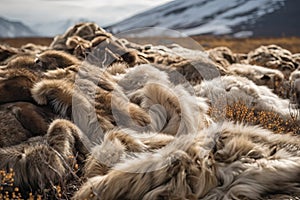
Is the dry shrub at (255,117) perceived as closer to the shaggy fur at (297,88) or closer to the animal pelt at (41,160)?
the shaggy fur at (297,88)

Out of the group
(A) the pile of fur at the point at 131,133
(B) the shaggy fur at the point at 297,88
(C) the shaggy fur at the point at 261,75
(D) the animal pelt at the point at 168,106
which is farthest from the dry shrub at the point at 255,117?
(C) the shaggy fur at the point at 261,75

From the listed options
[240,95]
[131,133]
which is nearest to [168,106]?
[131,133]

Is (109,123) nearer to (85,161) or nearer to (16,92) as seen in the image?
(85,161)

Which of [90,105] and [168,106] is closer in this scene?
[90,105]

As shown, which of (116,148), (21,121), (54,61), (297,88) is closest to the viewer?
(116,148)

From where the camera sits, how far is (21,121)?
5016 mm

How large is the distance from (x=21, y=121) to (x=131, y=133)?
1.27 metres

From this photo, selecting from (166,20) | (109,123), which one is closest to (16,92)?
(109,123)

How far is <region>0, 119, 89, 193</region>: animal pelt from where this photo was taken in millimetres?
4285

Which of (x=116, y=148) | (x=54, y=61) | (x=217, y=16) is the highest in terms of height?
(x=54, y=61)

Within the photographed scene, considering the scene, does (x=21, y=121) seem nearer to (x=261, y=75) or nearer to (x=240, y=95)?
(x=240, y=95)

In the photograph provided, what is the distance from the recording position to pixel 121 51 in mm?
7922

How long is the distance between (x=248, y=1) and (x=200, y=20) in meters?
20.1

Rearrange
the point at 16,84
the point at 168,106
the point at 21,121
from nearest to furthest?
the point at 21,121 → the point at 168,106 → the point at 16,84
